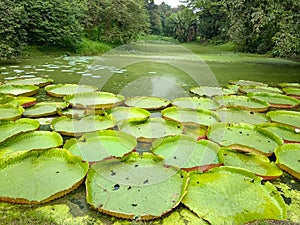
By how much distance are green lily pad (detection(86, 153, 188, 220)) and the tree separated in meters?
6.90

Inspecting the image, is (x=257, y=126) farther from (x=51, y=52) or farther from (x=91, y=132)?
(x=51, y=52)

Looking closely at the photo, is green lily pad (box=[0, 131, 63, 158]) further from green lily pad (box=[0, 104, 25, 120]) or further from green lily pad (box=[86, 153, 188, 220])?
green lily pad (box=[86, 153, 188, 220])

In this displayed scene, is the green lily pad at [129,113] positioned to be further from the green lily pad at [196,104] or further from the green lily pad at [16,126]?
the green lily pad at [16,126]

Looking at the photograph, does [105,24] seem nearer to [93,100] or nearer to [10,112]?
[93,100]

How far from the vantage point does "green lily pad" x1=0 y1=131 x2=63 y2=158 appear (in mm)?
2361

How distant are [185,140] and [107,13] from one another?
1360 cm

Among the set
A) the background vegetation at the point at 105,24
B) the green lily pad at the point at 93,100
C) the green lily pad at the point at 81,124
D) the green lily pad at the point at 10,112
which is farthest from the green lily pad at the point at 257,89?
the green lily pad at the point at 10,112

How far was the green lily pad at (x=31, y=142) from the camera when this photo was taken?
7.75ft

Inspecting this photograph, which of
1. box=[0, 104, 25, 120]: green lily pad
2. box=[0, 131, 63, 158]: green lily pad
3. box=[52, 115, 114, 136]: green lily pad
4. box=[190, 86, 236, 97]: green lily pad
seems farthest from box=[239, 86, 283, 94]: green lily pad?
box=[0, 104, 25, 120]: green lily pad

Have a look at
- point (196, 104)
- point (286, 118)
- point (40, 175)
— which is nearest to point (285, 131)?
point (286, 118)

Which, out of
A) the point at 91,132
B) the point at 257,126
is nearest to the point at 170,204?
the point at 91,132

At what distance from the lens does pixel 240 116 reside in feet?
11.3

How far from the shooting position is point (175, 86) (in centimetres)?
554

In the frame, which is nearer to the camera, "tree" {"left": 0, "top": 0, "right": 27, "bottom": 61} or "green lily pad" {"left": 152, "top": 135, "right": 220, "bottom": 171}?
"green lily pad" {"left": 152, "top": 135, "right": 220, "bottom": 171}
